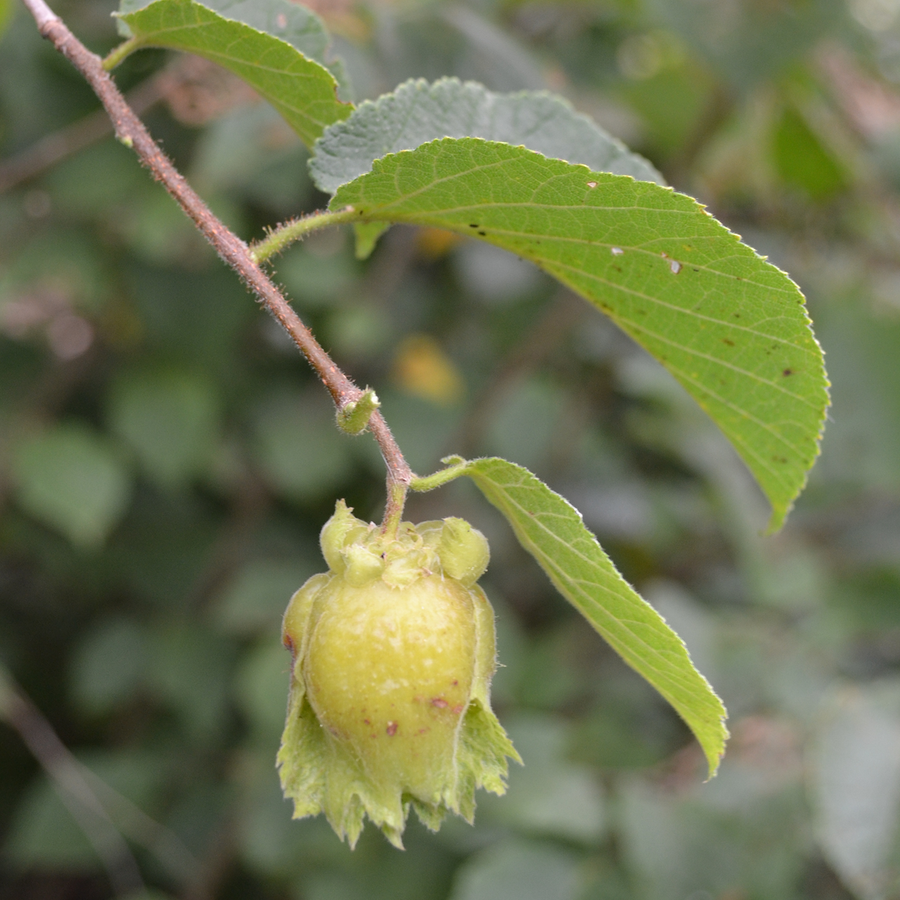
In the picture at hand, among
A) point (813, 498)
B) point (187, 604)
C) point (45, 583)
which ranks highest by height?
point (813, 498)

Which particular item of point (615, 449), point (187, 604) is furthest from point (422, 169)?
point (615, 449)

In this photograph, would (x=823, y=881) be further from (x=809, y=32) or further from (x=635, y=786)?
(x=809, y=32)

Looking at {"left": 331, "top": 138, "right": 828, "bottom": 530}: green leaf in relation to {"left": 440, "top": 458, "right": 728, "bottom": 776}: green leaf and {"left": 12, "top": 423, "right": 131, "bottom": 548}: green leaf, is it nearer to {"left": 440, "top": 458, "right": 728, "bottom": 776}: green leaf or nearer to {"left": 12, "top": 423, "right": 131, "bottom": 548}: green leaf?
{"left": 440, "top": 458, "right": 728, "bottom": 776}: green leaf

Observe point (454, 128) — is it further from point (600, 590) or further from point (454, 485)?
point (454, 485)

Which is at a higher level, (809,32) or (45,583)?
(809,32)

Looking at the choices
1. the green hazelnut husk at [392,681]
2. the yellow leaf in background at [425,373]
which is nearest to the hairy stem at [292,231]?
the green hazelnut husk at [392,681]

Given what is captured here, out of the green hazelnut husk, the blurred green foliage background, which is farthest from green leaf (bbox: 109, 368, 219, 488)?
the green hazelnut husk
